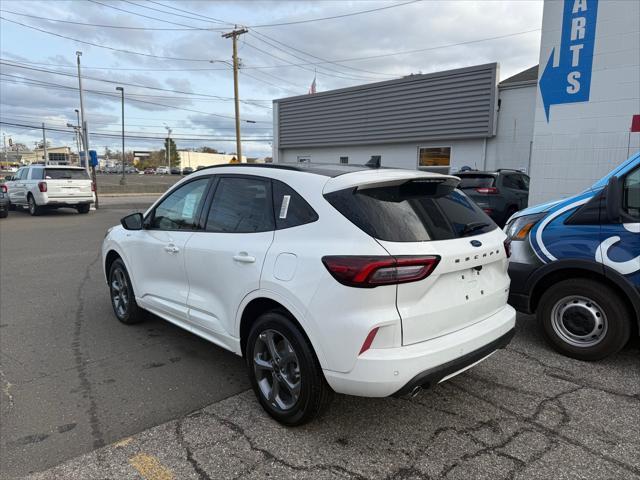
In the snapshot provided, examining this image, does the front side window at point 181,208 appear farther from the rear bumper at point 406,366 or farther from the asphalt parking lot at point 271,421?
the rear bumper at point 406,366

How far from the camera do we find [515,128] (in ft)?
49.1

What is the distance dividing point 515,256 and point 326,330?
258 cm

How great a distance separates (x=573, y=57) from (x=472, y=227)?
6.94m

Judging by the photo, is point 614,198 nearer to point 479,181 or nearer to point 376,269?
point 376,269

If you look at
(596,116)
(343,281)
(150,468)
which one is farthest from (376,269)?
(596,116)

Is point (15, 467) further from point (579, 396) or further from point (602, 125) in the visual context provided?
point (602, 125)

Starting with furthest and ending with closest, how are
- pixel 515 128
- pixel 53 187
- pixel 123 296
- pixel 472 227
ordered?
pixel 53 187 < pixel 515 128 < pixel 123 296 < pixel 472 227

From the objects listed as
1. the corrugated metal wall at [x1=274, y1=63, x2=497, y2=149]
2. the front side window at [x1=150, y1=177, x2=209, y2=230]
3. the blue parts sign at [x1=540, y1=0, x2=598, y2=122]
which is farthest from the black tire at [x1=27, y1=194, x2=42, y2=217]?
the blue parts sign at [x1=540, y1=0, x2=598, y2=122]

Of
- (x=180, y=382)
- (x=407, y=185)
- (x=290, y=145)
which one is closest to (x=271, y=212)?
(x=407, y=185)

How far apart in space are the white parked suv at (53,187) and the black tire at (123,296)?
1365 cm

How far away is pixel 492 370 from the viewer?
3828 millimetres

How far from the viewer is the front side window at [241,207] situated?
3184mm

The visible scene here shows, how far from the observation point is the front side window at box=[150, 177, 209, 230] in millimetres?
3908

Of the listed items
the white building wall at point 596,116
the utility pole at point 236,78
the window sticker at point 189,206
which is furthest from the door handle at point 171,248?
the utility pole at point 236,78
